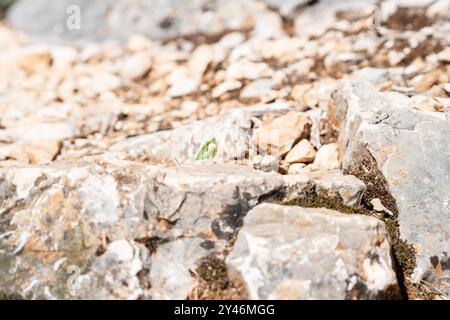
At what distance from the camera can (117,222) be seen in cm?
460

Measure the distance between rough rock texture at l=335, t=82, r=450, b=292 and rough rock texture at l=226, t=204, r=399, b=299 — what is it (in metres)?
0.94

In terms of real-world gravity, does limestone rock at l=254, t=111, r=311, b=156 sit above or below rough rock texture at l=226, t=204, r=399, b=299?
below

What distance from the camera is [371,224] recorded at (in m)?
4.36

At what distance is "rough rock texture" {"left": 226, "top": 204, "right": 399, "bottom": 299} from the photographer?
409 centimetres

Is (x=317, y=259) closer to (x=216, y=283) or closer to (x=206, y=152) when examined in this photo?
(x=216, y=283)

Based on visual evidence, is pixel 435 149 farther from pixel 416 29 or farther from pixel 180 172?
pixel 416 29

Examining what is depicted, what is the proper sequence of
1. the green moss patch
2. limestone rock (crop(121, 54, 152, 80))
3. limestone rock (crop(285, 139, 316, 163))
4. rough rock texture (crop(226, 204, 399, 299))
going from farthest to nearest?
limestone rock (crop(121, 54, 152, 80)) < limestone rock (crop(285, 139, 316, 163)) < the green moss patch < rough rock texture (crop(226, 204, 399, 299))

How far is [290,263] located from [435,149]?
228 cm

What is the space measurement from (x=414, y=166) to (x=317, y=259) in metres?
1.86

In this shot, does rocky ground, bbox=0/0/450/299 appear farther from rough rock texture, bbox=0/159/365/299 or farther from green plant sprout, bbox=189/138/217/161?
green plant sprout, bbox=189/138/217/161

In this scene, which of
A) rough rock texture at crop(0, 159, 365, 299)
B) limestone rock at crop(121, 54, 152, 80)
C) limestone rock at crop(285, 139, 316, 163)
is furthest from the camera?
limestone rock at crop(121, 54, 152, 80)

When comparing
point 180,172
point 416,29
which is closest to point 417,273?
point 180,172

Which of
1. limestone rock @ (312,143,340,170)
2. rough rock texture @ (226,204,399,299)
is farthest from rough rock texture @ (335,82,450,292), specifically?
rough rock texture @ (226,204,399,299)

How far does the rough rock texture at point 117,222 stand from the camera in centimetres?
434
